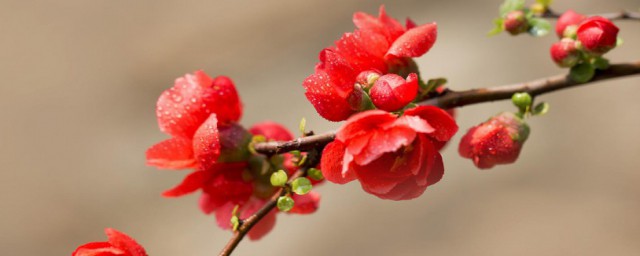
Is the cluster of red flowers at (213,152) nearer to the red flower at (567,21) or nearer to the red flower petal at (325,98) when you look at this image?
the red flower petal at (325,98)

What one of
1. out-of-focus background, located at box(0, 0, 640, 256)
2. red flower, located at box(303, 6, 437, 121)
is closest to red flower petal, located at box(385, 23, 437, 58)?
red flower, located at box(303, 6, 437, 121)

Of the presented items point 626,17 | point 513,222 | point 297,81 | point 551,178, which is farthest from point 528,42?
point 626,17

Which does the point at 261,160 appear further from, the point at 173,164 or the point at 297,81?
the point at 297,81

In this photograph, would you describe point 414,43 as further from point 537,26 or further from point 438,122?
point 537,26

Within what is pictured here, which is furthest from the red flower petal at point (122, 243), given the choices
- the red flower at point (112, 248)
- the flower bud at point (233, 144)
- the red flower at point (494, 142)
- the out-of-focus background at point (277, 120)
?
the out-of-focus background at point (277, 120)

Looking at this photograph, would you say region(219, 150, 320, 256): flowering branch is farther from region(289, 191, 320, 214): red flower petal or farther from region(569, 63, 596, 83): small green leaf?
region(569, 63, 596, 83): small green leaf

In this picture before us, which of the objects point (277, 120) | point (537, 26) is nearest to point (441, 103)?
point (537, 26)

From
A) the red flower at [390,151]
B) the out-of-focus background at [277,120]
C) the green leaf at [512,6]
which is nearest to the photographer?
the red flower at [390,151]
